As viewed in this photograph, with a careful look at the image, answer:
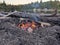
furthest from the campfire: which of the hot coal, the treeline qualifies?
the treeline

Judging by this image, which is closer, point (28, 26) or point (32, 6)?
point (28, 26)

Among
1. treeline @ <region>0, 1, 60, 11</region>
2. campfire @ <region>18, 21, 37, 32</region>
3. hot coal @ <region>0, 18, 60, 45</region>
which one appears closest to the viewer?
hot coal @ <region>0, 18, 60, 45</region>

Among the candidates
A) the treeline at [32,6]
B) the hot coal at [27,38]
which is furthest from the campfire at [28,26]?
the treeline at [32,6]

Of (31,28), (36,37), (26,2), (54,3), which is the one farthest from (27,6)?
(36,37)

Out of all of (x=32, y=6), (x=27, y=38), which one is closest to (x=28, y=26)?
(x=27, y=38)

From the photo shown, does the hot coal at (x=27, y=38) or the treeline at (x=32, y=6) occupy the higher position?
the hot coal at (x=27, y=38)

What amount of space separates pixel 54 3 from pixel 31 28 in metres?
6.17

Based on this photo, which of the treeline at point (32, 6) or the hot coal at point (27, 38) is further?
the treeline at point (32, 6)

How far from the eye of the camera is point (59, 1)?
10.3m

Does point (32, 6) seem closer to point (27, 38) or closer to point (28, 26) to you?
point (28, 26)

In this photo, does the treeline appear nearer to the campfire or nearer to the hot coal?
the campfire

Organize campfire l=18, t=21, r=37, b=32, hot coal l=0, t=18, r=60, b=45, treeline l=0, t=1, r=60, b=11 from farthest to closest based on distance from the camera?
1. treeline l=0, t=1, r=60, b=11
2. campfire l=18, t=21, r=37, b=32
3. hot coal l=0, t=18, r=60, b=45

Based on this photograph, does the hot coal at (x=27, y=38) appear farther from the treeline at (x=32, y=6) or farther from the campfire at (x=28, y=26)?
the treeline at (x=32, y=6)

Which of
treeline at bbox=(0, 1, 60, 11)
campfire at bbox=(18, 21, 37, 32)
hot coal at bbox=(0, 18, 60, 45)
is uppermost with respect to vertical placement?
hot coal at bbox=(0, 18, 60, 45)
